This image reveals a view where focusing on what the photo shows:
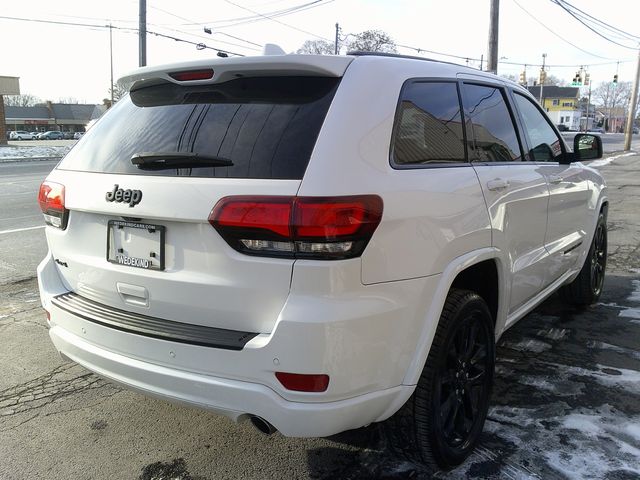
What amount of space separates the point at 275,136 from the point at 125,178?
741 mm

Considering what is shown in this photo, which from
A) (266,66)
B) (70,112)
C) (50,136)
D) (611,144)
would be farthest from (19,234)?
(70,112)

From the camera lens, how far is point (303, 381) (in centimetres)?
205

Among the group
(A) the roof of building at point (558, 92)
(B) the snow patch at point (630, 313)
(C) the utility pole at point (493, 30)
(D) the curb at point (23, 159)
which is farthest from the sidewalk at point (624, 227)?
(A) the roof of building at point (558, 92)

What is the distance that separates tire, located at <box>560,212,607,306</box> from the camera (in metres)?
4.97

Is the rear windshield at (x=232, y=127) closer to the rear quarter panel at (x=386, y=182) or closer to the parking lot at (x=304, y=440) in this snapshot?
the rear quarter panel at (x=386, y=182)

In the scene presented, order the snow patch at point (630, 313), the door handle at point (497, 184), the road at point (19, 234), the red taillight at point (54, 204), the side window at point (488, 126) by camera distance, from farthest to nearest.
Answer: the road at point (19, 234) < the snow patch at point (630, 313) < the side window at point (488, 126) < the door handle at point (497, 184) < the red taillight at point (54, 204)

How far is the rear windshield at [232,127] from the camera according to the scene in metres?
2.16

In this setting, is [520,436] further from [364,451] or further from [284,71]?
[284,71]

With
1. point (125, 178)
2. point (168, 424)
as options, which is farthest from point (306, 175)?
point (168, 424)

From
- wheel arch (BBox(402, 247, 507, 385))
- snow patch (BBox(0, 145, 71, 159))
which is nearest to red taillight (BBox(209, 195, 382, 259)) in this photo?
wheel arch (BBox(402, 247, 507, 385))

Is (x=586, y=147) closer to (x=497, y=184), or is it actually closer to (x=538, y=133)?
(x=538, y=133)

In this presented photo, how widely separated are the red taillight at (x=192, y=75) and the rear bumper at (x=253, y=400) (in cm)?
127

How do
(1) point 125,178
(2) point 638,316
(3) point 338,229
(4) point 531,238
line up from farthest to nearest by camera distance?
(2) point 638,316, (4) point 531,238, (1) point 125,178, (3) point 338,229

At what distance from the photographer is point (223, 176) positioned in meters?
2.19
